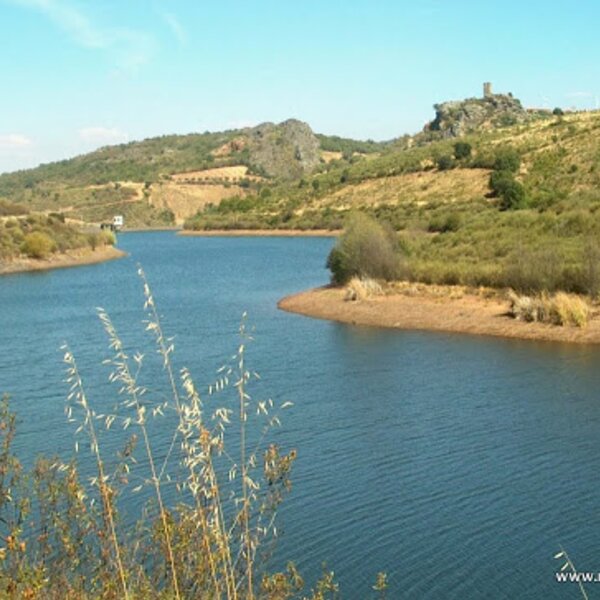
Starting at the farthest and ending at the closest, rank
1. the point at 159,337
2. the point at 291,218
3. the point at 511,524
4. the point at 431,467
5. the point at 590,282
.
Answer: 1. the point at 291,218
2. the point at 590,282
3. the point at 431,467
4. the point at 511,524
5. the point at 159,337

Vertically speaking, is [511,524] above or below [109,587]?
below

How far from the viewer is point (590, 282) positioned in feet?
105

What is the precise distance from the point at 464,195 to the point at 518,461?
218 feet

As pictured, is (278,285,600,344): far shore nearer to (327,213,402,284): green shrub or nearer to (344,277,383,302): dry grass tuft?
(344,277,383,302): dry grass tuft

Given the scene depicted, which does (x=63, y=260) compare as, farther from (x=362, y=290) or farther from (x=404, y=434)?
(x=404, y=434)

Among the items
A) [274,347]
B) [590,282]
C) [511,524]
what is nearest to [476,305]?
[590,282]

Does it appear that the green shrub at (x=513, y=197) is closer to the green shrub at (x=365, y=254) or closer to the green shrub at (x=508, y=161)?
the green shrub at (x=508, y=161)

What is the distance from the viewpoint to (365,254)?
4106 cm

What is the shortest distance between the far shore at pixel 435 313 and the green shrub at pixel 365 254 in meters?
1.40

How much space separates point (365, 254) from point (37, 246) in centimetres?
3834

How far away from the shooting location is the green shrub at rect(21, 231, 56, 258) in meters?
71.1

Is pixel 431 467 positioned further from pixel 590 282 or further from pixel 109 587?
pixel 590 282

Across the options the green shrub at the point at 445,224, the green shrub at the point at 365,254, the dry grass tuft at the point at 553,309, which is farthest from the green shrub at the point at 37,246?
the dry grass tuft at the point at 553,309

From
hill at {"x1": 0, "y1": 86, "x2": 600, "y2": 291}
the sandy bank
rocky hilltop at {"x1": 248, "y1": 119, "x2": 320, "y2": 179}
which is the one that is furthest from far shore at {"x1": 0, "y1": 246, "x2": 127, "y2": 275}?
rocky hilltop at {"x1": 248, "y1": 119, "x2": 320, "y2": 179}
